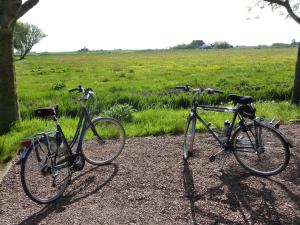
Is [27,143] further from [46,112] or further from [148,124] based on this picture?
[148,124]

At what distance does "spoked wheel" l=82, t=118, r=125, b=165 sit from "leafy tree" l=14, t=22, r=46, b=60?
282 feet

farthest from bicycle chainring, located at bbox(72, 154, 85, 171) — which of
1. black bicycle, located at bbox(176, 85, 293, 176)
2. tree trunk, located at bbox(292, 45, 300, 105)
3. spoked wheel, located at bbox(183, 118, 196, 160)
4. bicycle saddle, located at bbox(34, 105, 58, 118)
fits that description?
tree trunk, located at bbox(292, 45, 300, 105)

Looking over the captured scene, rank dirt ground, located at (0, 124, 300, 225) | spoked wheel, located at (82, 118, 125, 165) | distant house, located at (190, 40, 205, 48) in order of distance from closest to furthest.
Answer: dirt ground, located at (0, 124, 300, 225)
spoked wheel, located at (82, 118, 125, 165)
distant house, located at (190, 40, 205, 48)

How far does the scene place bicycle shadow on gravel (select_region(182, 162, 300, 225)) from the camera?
13.9 feet

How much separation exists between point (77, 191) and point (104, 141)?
49.8 inches

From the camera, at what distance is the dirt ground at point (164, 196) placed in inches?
172

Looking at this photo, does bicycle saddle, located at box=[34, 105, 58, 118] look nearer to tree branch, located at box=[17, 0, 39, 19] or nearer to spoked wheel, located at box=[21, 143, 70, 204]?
spoked wheel, located at box=[21, 143, 70, 204]

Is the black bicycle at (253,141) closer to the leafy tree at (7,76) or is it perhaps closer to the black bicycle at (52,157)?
the black bicycle at (52,157)

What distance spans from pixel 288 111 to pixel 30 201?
7774 millimetres

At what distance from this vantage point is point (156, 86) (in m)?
20.4

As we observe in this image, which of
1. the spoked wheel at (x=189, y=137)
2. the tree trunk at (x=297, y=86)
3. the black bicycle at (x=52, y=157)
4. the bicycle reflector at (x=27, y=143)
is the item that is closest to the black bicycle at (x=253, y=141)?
the spoked wheel at (x=189, y=137)

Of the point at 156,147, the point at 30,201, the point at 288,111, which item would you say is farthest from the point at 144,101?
the point at 30,201

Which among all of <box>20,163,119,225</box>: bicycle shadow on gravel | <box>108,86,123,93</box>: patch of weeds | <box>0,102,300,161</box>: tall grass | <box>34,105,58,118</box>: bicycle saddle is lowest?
<box>108,86,123,93</box>: patch of weeds

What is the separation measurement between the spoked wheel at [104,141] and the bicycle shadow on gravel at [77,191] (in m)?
Answer: 0.22
